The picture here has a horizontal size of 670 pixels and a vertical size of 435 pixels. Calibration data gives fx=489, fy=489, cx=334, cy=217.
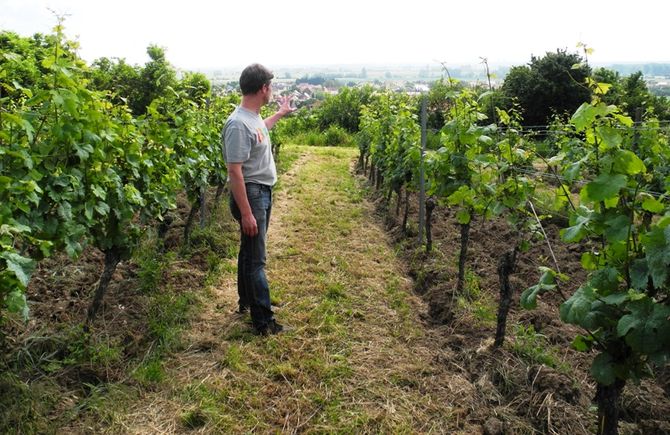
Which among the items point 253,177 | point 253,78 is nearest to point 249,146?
point 253,177

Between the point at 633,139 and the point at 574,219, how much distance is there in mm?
4612

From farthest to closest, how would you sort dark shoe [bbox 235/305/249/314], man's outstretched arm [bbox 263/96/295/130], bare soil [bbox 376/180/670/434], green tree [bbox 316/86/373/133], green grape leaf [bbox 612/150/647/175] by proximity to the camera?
green tree [bbox 316/86/373/133], dark shoe [bbox 235/305/249/314], man's outstretched arm [bbox 263/96/295/130], bare soil [bbox 376/180/670/434], green grape leaf [bbox 612/150/647/175]

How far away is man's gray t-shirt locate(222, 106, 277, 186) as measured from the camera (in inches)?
141

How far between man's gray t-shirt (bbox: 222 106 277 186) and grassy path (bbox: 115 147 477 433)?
129 centimetres

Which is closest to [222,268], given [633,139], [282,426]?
[282,426]

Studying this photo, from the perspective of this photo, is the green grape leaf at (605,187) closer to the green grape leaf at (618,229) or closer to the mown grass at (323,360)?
the green grape leaf at (618,229)

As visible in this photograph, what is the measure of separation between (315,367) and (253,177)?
1.50 metres

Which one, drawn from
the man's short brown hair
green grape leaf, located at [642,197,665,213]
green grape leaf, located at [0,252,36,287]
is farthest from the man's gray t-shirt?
green grape leaf, located at [642,197,665,213]

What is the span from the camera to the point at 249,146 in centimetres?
364

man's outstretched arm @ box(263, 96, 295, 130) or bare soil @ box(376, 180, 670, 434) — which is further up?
man's outstretched arm @ box(263, 96, 295, 130)

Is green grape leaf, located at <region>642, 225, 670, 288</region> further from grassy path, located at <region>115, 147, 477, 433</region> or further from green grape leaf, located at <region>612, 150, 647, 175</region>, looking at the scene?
grassy path, located at <region>115, 147, 477, 433</region>

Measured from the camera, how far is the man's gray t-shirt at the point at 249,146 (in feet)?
11.7

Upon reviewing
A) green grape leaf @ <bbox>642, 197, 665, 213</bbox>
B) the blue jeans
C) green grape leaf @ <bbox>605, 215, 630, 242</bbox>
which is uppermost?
green grape leaf @ <bbox>642, 197, 665, 213</bbox>

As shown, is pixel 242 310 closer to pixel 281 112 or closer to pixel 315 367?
pixel 315 367
